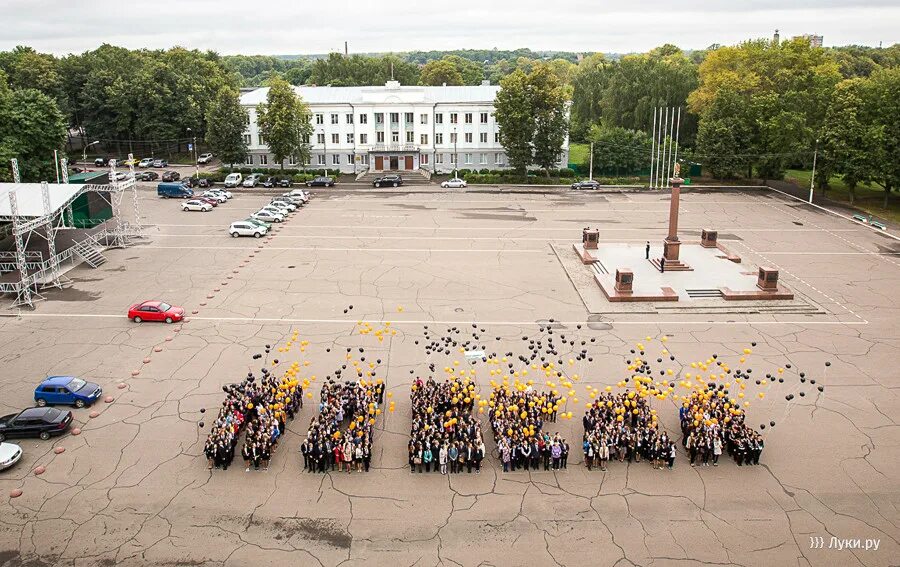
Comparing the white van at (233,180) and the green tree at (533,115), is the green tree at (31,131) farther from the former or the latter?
the green tree at (533,115)

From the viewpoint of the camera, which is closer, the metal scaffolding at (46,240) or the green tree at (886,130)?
the metal scaffolding at (46,240)

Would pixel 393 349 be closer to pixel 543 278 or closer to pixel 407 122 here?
pixel 543 278

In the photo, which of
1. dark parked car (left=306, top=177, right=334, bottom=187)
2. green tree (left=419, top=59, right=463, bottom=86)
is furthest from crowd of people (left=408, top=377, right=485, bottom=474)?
green tree (left=419, top=59, right=463, bottom=86)

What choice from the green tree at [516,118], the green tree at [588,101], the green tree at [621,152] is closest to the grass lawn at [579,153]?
the green tree at [588,101]

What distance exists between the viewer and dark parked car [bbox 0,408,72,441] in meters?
21.6

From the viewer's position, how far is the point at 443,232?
159 feet

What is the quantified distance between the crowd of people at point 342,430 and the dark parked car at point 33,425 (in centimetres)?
794

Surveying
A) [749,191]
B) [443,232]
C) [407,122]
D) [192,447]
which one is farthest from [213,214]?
[749,191]

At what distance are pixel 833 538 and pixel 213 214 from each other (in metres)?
48.8

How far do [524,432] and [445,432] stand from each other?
92.9 inches

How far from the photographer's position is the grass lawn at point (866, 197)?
2170 inches

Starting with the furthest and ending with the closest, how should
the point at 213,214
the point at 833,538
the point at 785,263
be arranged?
the point at 213,214
the point at 785,263
the point at 833,538

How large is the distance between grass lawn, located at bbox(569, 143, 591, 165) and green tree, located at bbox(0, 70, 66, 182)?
5106 centimetres

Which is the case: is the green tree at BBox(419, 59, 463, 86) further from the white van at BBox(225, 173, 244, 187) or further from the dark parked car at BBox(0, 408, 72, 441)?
the dark parked car at BBox(0, 408, 72, 441)
